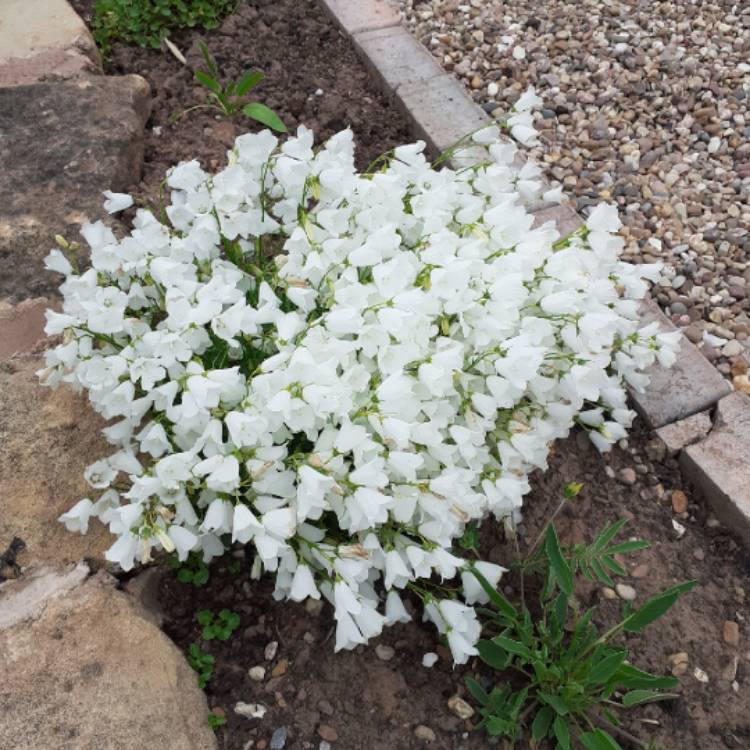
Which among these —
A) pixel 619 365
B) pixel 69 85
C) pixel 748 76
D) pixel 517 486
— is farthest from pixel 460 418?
pixel 748 76

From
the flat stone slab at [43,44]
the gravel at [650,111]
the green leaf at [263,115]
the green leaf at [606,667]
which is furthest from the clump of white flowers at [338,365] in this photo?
the flat stone slab at [43,44]

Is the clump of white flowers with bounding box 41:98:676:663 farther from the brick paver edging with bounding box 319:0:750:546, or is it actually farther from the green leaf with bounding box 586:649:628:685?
the brick paver edging with bounding box 319:0:750:546

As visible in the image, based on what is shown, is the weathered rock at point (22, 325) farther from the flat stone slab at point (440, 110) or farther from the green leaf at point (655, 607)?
the green leaf at point (655, 607)

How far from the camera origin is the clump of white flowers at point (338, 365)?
177 cm

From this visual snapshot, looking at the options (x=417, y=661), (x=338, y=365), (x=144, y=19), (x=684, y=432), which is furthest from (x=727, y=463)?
(x=144, y=19)

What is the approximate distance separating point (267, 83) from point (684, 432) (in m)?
2.12

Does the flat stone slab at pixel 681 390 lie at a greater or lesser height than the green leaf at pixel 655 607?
lesser

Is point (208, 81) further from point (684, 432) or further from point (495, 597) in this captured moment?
point (495, 597)

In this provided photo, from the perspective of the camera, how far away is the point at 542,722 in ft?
6.58

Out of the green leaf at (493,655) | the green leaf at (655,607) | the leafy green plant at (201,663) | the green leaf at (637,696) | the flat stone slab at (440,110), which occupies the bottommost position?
the leafy green plant at (201,663)

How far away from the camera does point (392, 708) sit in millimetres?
2109

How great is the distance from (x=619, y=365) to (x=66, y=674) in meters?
1.49

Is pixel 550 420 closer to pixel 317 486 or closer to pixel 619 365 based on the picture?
pixel 619 365

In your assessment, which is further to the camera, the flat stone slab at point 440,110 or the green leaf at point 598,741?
the flat stone slab at point 440,110
